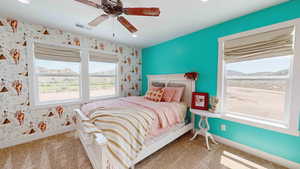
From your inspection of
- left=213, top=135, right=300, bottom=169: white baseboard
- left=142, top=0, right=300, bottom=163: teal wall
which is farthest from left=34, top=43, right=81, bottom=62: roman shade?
left=213, top=135, right=300, bottom=169: white baseboard

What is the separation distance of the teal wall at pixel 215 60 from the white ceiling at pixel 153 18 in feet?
0.48

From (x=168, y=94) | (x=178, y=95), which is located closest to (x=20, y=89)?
(x=168, y=94)

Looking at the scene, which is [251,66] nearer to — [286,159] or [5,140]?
[286,159]

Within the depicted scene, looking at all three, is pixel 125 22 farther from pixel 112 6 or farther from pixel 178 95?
pixel 178 95

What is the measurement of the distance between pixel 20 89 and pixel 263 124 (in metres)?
4.58

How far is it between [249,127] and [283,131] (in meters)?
0.39

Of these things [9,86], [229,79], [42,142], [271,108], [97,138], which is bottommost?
[42,142]

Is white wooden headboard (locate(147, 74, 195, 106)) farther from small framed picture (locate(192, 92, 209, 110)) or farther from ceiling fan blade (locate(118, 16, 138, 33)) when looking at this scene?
ceiling fan blade (locate(118, 16, 138, 33))

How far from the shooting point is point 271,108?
1844 millimetres

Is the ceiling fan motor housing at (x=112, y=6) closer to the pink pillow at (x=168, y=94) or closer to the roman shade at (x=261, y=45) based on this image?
the pink pillow at (x=168, y=94)

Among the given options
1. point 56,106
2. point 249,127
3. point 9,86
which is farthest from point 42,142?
point 249,127

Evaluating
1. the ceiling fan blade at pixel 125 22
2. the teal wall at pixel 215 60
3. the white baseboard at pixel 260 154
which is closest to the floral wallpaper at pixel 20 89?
the ceiling fan blade at pixel 125 22

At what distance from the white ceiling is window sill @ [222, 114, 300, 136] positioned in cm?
188

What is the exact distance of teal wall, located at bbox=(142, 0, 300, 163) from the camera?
165 cm
